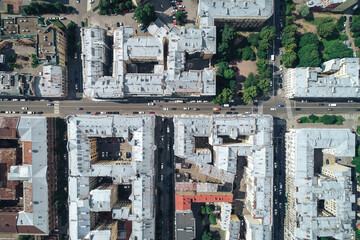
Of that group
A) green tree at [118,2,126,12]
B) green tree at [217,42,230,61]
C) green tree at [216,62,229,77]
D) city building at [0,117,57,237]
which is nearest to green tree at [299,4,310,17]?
green tree at [217,42,230,61]

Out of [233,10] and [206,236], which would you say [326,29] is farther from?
[206,236]

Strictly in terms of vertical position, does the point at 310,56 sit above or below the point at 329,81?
above

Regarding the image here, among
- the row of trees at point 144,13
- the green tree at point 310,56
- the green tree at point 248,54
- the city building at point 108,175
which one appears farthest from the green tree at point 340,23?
the city building at point 108,175

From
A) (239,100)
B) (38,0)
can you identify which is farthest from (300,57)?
(38,0)

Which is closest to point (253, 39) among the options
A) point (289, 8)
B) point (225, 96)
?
point (289, 8)

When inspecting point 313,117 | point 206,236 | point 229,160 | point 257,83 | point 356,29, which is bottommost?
point 206,236

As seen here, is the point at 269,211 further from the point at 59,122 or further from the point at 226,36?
the point at 59,122

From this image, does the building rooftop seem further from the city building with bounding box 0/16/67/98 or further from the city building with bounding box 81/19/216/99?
the city building with bounding box 81/19/216/99
